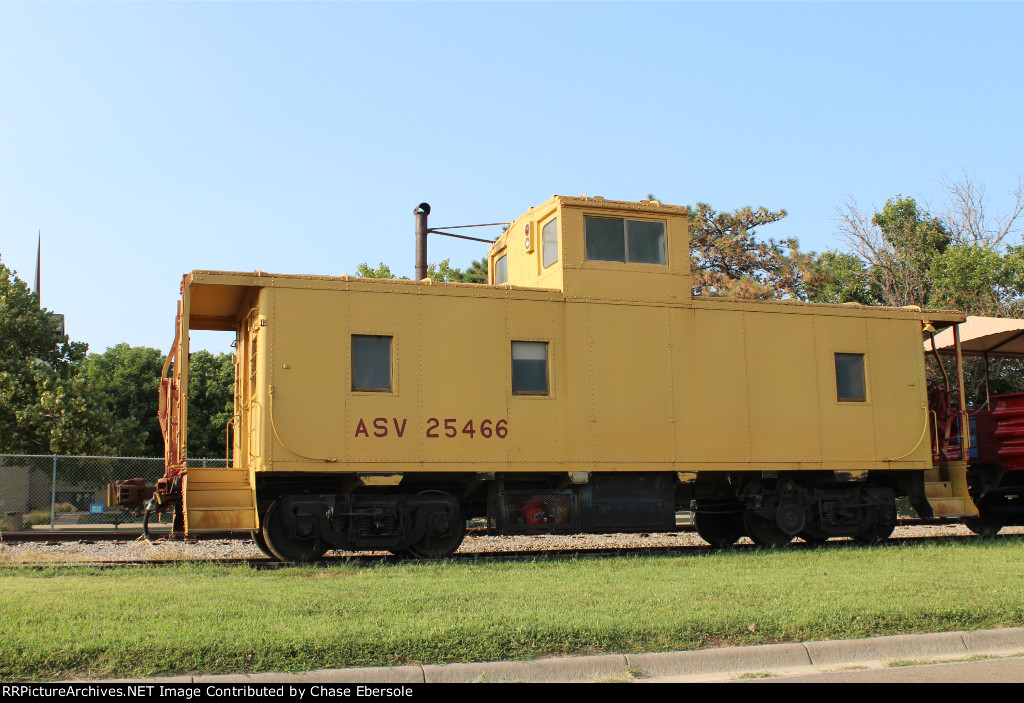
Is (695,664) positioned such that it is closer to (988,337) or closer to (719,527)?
(719,527)

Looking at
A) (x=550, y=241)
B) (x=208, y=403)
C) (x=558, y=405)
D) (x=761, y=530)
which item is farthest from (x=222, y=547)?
(x=208, y=403)

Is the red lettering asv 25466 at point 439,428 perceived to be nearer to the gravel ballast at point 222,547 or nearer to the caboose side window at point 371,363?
the caboose side window at point 371,363

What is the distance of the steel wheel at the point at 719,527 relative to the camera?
1465 centimetres

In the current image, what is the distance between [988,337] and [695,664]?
12194 millimetres

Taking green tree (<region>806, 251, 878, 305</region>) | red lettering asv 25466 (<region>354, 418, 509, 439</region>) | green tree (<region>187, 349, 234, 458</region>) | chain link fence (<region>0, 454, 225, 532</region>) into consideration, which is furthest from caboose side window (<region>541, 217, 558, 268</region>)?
green tree (<region>187, 349, 234, 458</region>)

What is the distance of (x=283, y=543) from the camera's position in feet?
37.7

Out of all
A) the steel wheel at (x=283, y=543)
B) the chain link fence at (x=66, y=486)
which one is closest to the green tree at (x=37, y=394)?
the chain link fence at (x=66, y=486)

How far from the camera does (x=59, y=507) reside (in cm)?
2059

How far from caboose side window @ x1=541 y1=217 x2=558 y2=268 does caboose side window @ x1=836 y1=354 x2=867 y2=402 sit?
4.82 m

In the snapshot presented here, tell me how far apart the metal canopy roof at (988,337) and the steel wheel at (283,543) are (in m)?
11.3

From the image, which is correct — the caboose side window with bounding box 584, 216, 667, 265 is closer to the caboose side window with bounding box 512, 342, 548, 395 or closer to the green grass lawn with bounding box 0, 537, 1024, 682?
the caboose side window with bounding box 512, 342, 548, 395

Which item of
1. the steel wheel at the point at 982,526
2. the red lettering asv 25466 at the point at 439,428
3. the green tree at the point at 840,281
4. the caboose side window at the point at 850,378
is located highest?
the green tree at the point at 840,281
